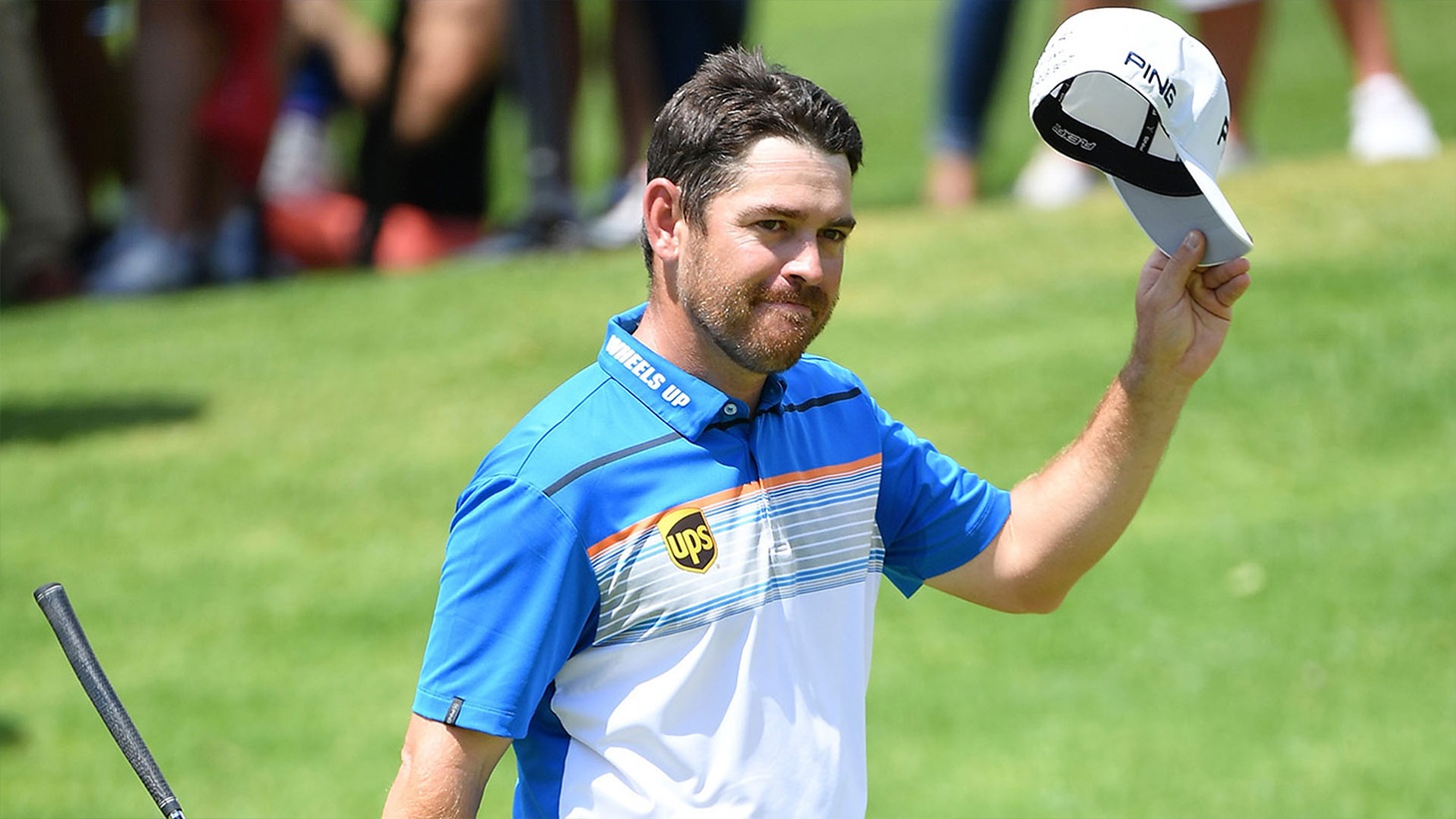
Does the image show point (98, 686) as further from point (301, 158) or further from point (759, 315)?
point (301, 158)

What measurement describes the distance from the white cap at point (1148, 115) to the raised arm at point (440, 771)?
4.26 feet

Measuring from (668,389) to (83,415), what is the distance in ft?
19.9

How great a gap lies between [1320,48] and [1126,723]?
1150 centimetres

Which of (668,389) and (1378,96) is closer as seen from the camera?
(668,389)

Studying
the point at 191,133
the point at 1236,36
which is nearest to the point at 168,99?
the point at 191,133

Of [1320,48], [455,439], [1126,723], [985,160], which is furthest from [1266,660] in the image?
[1320,48]

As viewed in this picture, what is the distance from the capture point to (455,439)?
308 inches

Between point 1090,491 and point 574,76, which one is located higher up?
point 574,76

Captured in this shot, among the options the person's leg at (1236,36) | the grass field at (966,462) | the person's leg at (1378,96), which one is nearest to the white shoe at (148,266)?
the grass field at (966,462)

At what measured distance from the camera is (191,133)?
1020 centimetres

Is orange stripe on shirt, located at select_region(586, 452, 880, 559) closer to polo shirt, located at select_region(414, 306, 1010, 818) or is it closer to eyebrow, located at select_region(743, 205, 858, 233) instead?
polo shirt, located at select_region(414, 306, 1010, 818)

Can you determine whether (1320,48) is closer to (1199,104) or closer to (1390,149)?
(1390,149)

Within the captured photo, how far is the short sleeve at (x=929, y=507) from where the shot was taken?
3.29 m

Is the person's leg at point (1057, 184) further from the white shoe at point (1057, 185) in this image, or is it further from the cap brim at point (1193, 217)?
the cap brim at point (1193, 217)
